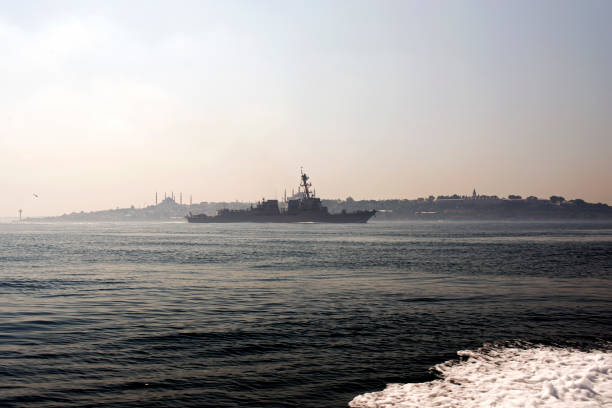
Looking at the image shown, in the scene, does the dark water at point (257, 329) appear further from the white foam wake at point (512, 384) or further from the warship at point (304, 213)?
the warship at point (304, 213)

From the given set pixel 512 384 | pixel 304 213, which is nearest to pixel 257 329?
pixel 512 384

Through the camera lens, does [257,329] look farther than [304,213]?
No

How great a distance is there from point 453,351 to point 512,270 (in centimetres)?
2235

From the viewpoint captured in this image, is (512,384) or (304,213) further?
(304,213)

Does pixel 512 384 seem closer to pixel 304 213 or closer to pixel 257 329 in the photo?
pixel 257 329

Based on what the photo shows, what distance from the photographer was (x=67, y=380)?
31.0 feet

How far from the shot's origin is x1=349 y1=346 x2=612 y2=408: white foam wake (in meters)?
8.60

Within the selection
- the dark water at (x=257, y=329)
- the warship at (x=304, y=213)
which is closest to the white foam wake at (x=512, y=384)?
the dark water at (x=257, y=329)

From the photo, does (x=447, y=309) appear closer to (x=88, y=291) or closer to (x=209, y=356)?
(x=209, y=356)

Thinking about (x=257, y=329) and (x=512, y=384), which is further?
(x=257, y=329)

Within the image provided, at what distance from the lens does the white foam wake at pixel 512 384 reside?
8.60 meters

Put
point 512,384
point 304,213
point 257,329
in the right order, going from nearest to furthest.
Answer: point 512,384, point 257,329, point 304,213

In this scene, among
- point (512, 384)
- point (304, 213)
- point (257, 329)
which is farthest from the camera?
point (304, 213)

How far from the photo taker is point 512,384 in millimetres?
9625
